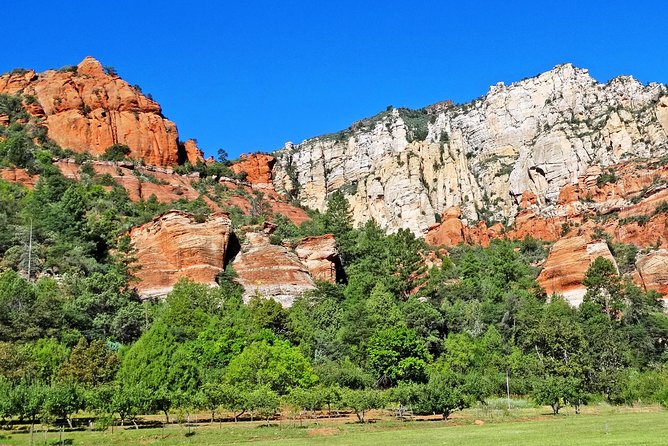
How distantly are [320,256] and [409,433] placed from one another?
176ft

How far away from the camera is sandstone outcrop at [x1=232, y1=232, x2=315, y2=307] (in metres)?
85.5

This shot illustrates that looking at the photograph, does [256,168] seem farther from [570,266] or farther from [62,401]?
[62,401]

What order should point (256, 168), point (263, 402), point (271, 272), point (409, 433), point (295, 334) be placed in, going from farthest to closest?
point (256, 168)
point (271, 272)
point (295, 334)
point (263, 402)
point (409, 433)

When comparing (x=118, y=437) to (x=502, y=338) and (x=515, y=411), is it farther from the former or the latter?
(x=502, y=338)

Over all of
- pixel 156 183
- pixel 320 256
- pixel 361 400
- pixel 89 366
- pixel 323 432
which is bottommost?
pixel 323 432

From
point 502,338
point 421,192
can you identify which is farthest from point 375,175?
point 502,338

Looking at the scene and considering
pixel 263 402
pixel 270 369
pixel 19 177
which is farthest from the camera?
pixel 19 177

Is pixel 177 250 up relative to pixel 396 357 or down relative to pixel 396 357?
up

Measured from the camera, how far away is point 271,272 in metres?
88.2

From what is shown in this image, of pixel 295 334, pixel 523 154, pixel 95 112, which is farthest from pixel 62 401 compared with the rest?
pixel 523 154

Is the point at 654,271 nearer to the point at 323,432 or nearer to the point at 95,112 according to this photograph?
the point at 323,432

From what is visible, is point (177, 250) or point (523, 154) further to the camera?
point (523, 154)

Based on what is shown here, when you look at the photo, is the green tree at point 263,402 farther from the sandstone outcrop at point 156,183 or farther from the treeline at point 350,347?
the sandstone outcrop at point 156,183

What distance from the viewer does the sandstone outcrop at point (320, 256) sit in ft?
307
